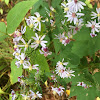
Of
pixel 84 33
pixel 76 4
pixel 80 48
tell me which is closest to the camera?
pixel 76 4

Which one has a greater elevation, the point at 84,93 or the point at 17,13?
the point at 17,13

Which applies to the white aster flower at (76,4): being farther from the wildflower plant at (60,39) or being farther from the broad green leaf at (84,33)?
the broad green leaf at (84,33)

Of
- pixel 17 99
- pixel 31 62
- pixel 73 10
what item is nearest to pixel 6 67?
pixel 17 99

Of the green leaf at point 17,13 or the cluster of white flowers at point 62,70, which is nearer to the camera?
the green leaf at point 17,13

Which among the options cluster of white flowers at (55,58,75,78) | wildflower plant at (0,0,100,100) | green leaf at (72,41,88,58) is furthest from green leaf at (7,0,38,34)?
green leaf at (72,41,88,58)

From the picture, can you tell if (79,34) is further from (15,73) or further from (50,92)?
(50,92)

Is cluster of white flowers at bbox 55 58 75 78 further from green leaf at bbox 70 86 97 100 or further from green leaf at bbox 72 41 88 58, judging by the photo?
green leaf at bbox 72 41 88 58

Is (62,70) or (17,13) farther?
(62,70)

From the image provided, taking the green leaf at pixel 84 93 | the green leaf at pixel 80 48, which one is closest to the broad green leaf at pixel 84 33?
the green leaf at pixel 80 48

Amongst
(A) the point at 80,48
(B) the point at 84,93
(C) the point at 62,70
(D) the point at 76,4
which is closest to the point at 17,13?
(D) the point at 76,4

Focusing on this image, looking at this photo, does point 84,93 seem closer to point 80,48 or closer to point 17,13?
point 80,48

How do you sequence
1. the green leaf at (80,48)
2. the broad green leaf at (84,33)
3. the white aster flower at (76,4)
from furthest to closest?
the green leaf at (80,48), the broad green leaf at (84,33), the white aster flower at (76,4)
